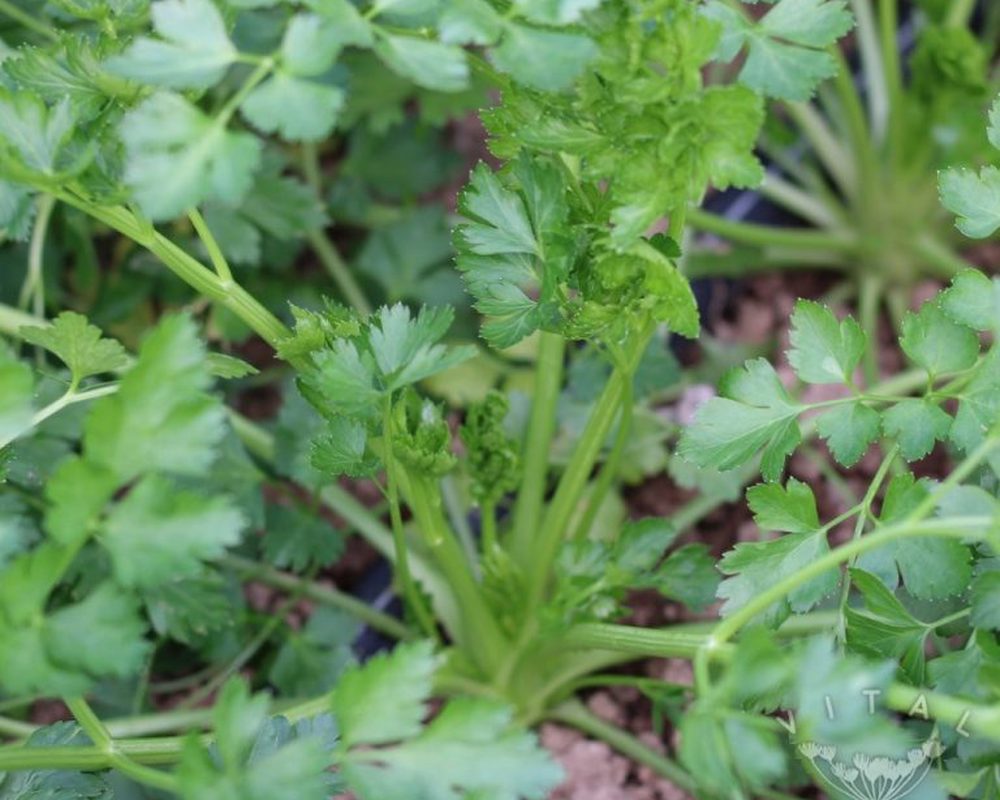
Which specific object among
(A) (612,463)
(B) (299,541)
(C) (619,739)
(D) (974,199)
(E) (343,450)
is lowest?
(C) (619,739)

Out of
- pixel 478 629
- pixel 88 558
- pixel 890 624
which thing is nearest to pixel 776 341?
pixel 478 629

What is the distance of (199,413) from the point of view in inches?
23.5

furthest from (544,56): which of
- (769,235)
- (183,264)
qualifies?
(769,235)

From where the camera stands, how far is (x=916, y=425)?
750 millimetres

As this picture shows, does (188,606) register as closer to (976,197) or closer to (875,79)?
(976,197)

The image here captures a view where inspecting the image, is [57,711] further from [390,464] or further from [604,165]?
[604,165]

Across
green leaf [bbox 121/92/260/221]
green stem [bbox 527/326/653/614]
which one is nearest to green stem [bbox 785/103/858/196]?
green stem [bbox 527/326/653/614]

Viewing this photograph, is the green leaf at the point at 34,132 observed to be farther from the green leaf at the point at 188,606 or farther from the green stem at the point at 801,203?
the green stem at the point at 801,203

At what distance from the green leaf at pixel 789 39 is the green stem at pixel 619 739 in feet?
1.79

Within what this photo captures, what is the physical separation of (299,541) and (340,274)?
1.13ft

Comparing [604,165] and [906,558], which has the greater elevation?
[604,165]

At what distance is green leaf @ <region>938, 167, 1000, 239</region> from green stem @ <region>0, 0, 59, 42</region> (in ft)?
2.27

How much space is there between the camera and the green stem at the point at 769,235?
1.16 m

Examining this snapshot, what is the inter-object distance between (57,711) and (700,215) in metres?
0.75
